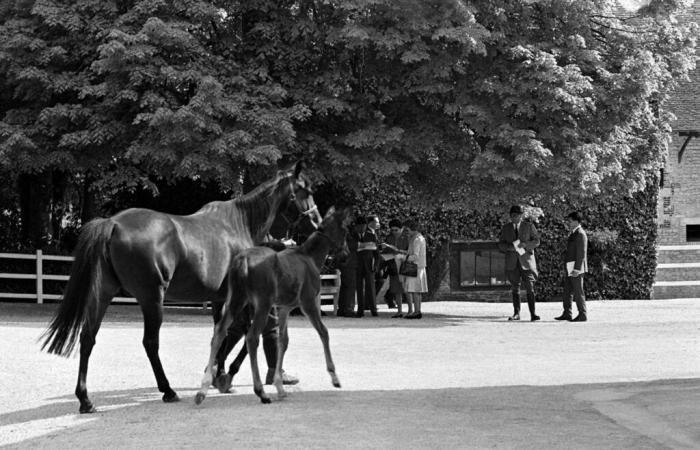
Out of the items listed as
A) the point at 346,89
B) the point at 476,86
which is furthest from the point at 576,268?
the point at 346,89

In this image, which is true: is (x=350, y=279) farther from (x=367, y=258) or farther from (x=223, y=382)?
(x=223, y=382)

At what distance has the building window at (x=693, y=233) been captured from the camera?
3625 centimetres

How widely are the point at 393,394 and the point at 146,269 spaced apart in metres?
2.53

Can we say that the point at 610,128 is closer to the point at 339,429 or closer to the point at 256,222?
the point at 256,222

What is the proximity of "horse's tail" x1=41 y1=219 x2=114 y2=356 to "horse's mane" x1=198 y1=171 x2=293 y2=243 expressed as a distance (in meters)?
1.39

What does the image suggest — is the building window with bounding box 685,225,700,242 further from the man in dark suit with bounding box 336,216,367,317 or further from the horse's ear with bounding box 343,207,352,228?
the horse's ear with bounding box 343,207,352,228

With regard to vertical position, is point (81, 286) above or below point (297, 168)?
below

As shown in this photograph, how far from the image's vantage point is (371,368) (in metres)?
14.5

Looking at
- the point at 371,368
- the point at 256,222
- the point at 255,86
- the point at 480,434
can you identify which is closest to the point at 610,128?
the point at 255,86

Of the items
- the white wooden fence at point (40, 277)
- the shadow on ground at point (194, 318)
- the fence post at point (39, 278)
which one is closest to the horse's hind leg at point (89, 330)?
the shadow on ground at point (194, 318)

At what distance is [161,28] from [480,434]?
15175mm

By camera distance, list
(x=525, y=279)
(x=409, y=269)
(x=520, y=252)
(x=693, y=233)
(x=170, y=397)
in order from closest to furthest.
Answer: (x=170, y=397)
(x=520, y=252)
(x=525, y=279)
(x=409, y=269)
(x=693, y=233)

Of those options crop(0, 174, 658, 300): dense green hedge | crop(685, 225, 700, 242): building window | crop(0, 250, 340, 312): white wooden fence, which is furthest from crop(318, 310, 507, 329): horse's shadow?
crop(685, 225, 700, 242): building window

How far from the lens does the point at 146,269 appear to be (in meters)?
11.1
